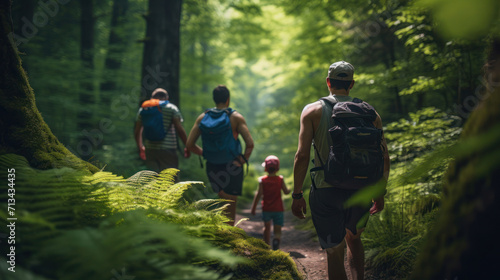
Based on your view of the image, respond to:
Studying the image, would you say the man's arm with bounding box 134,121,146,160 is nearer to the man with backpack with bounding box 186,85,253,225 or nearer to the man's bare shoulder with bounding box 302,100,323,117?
the man with backpack with bounding box 186,85,253,225

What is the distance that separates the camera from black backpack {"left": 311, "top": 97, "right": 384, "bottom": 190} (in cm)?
240

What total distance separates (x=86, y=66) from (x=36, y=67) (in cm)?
167

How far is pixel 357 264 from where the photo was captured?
8.90 feet

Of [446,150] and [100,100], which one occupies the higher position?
[100,100]

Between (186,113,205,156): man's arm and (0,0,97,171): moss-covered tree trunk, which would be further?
(186,113,205,156): man's arm

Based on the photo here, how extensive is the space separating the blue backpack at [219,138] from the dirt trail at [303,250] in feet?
5.08

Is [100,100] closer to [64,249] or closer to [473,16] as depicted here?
[64,249]

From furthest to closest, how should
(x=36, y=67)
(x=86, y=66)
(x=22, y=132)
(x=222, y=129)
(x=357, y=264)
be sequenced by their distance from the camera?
(x=86, y=66), (x=36, y=67), (x=222, y=129), (x=357, y=264), (x=22, y=132)

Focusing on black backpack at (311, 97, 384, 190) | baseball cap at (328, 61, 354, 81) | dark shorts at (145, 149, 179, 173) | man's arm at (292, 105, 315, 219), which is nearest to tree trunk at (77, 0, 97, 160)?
dark shorts at (145, 149, 179, 173)

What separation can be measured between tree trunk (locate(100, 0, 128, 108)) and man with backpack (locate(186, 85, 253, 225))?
957 centimetres

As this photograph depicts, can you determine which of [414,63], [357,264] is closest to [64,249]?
[357,264]

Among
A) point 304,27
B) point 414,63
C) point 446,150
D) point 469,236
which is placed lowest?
point 469,236

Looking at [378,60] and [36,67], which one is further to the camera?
[36,67]

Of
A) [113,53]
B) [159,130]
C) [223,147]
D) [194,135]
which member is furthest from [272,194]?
[113,53]
